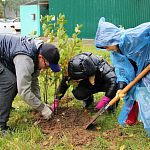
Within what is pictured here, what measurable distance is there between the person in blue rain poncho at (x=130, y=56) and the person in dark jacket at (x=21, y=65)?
20.8 inches

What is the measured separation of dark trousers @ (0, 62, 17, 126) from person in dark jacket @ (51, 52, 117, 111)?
25.8 inches

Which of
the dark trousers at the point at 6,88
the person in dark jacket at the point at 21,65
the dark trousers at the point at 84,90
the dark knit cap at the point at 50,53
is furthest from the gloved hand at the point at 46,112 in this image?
the dark trousers at the point at 84,90

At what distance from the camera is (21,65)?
3.59 meters

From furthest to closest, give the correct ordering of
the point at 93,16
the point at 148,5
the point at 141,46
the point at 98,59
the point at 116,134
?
1. the point at 93,16
2. the point at 148,5
3. the point at 98,59
4. the point at 116,134
5. the point at 141,46

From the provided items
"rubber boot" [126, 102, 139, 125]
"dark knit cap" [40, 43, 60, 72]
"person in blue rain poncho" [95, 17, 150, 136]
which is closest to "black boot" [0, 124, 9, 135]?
"dark knit cap" [40, 43, 60, 72]

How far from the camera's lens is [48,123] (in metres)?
4.17

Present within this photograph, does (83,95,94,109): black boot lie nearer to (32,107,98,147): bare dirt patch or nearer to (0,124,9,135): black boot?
(32,107,98,147): bare dirt patch

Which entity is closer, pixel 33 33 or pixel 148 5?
pixel 33 33

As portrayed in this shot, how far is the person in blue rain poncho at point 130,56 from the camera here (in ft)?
11.8

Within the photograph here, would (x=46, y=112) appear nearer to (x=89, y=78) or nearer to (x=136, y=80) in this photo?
(x=89, y=78)

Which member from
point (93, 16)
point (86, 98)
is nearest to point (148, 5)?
point (93, 16)

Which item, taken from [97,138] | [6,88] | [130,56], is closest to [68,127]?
[97,138]

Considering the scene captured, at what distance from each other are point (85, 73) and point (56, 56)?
0.57m

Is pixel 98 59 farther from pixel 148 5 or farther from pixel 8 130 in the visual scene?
pixel 148 5
